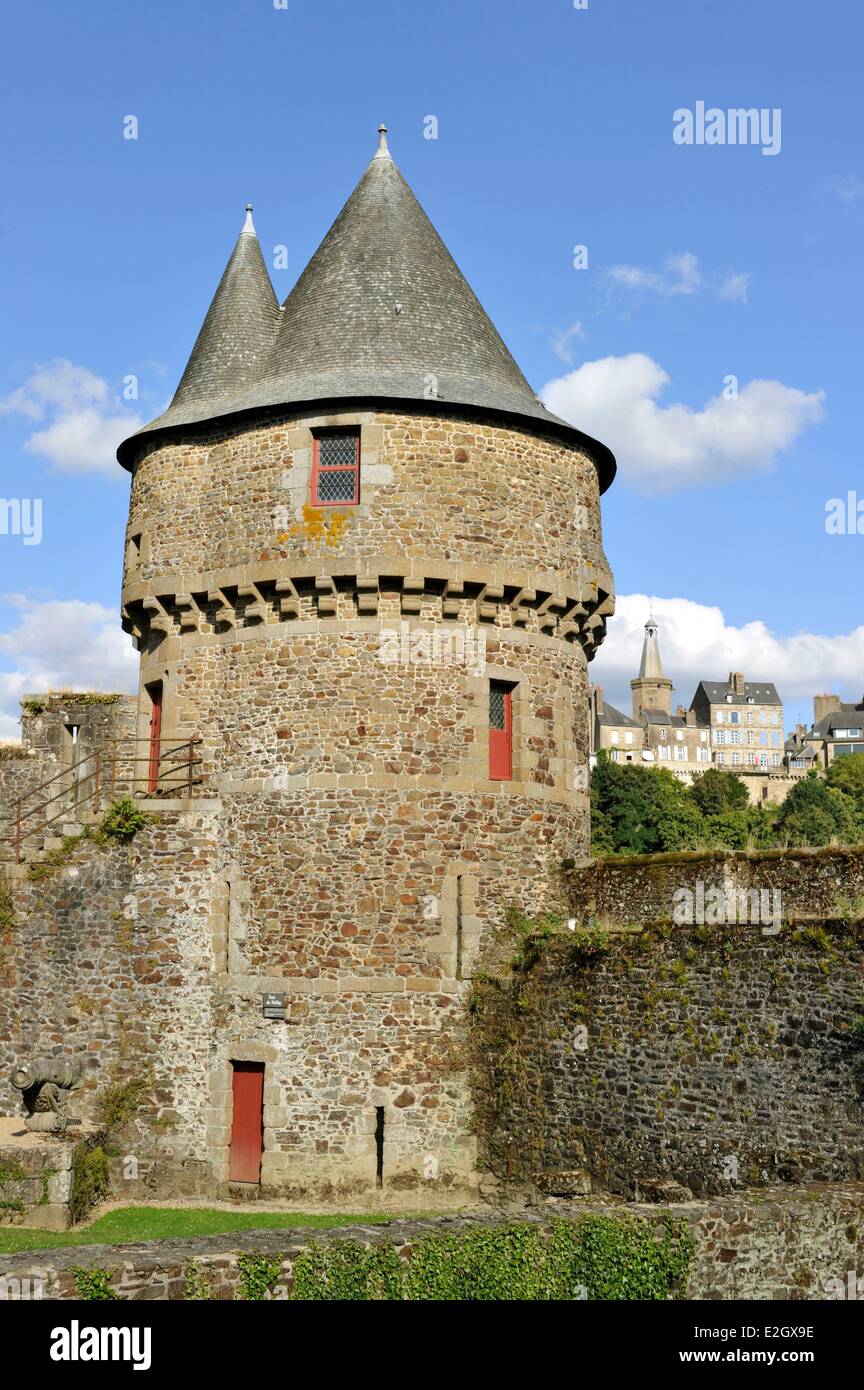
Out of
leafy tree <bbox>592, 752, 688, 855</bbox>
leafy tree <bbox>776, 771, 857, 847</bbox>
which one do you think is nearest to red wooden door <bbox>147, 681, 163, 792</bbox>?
leafy tree <bbox>592, 752, 688, 855</bbox>

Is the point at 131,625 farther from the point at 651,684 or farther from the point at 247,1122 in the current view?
the point at 651,684

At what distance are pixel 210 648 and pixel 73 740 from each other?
41.1 feet

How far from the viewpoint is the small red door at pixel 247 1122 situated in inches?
715

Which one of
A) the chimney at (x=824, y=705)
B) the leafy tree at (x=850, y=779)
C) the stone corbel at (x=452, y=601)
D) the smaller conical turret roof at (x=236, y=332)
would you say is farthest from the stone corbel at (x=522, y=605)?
the chimney at (x=824, y=705)

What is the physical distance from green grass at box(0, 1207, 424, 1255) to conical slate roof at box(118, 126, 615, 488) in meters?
10.8

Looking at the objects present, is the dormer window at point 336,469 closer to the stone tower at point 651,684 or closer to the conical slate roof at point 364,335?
the conical slate roof at point 364,335

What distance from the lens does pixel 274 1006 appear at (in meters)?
18.3

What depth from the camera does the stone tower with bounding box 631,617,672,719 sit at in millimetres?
162875

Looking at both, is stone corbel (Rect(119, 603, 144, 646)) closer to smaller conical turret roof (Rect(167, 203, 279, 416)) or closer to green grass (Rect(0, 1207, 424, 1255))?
smaller conical turret roof (Rect(167, 203, 279, 416))

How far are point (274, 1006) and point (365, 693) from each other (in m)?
4.38

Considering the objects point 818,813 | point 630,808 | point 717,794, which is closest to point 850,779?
point 717,794
